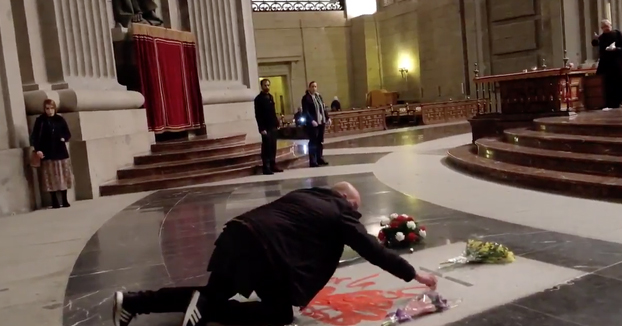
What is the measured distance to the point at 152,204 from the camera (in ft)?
26.7

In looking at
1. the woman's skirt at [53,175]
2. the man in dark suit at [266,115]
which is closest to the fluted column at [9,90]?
the woman's skirt at [53,175]

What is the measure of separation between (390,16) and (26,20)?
20739 millimetres

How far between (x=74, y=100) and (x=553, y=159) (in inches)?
266

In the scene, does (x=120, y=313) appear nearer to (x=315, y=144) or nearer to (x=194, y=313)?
(x=194, y=313)

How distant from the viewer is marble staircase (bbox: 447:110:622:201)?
6.49m

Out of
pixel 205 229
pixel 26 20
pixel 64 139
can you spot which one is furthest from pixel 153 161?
pixel 205 229

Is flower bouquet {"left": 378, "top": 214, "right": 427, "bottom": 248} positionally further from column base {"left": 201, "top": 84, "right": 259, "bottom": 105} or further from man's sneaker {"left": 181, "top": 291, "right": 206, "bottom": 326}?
column base {"left": 201, "top": 84, "right": 259, "bottom": 105}

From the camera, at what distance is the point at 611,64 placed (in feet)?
34.5

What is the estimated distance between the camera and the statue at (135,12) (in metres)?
11.6

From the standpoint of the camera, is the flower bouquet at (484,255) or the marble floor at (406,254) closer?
the marble floor at (406,254)

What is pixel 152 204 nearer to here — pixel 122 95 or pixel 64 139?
pixel 64 139

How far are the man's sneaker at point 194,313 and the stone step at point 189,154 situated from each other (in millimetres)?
7885

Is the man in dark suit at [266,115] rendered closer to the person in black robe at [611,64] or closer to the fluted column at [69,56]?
the fluted column at [69,56]

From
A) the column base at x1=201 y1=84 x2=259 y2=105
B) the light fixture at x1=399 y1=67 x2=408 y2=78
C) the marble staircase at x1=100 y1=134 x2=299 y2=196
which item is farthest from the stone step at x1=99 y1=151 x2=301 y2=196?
the light fixture at x1=399 y1=67 x2=408 y2=78
